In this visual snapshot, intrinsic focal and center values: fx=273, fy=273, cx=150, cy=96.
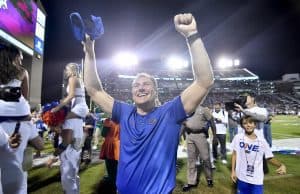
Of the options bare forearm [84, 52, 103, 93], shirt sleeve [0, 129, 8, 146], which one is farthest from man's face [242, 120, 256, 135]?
shirt sleeve [0, 129, 8, 146]

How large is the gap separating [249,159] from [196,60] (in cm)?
283

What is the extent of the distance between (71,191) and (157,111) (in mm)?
2477

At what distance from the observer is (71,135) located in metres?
4.09

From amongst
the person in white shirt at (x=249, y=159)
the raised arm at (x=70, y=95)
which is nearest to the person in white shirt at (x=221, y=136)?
the person in white shirt at (x=249, y=159)

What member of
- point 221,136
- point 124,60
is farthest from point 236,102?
point 124,60

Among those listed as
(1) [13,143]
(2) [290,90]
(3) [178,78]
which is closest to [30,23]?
(1) [13,143]

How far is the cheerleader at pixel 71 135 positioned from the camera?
4.05m

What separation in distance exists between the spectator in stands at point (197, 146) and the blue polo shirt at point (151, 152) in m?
4.49

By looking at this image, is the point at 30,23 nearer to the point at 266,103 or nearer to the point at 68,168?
the point at 68,168

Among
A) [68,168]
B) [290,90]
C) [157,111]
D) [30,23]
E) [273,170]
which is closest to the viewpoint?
[157,111]

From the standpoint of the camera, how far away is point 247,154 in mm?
4449

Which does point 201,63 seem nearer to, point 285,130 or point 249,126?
point 249,126

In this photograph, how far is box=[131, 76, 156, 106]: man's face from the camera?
2.42m

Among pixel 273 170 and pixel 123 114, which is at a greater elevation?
pixel 123 114
